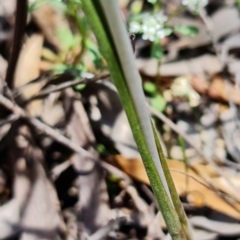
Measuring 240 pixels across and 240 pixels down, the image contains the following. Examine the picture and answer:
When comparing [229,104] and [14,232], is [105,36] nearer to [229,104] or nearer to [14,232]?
[14,232]


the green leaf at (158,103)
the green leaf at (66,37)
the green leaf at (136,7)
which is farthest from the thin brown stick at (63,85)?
the green leaf at (136,7)

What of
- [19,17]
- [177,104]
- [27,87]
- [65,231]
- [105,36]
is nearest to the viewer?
[105,36]

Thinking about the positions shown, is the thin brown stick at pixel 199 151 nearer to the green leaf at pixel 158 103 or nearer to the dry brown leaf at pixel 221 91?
the green leaf at pixel 158 103

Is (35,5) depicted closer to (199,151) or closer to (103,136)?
(103,136)

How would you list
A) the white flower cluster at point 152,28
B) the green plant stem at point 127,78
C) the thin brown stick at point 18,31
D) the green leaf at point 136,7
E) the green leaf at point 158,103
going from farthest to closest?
the green leaf at point 136,7 < the green leaf at point 158,103 < the white flower cluster at point 152,28 < the thin brown stick at point 18,31 < the green plant stem at point 127,78

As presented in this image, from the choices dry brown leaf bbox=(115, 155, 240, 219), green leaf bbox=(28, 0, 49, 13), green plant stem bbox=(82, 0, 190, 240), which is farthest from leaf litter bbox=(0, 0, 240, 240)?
green plant stem bbox=(82, 0, 190, 240)

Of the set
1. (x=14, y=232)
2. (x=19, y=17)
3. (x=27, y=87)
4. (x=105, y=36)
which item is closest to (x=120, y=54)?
(x=105, y=36)
